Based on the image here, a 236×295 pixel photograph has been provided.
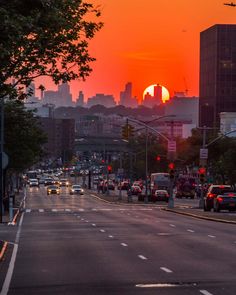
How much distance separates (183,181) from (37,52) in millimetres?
109116

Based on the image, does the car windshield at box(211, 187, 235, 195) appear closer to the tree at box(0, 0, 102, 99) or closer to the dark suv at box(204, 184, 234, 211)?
the dark suv at box(204, 184, 234, 211)

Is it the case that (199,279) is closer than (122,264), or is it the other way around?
(199,279)

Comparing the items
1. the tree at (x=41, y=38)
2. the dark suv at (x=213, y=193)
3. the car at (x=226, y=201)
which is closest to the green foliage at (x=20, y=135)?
the dark suv at (x=213, y=193)

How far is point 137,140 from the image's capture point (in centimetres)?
18525

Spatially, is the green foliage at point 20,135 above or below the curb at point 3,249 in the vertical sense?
above

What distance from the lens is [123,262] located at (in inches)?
969

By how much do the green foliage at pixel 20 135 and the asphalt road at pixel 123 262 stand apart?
28.2 metres

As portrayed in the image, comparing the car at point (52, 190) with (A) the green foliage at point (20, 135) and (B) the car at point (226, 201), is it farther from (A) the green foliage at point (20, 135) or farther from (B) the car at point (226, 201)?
(B) the car at point (226, 201)

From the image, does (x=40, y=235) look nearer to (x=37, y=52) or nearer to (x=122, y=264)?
(x=122, y=264)

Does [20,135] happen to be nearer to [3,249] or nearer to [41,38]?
[3,249]

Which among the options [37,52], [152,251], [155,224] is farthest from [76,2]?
[155,224]

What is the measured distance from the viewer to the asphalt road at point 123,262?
18875mm

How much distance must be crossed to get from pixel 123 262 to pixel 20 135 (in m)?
47.0

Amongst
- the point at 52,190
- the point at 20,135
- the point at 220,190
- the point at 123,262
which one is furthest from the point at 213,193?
the point at 52,190
